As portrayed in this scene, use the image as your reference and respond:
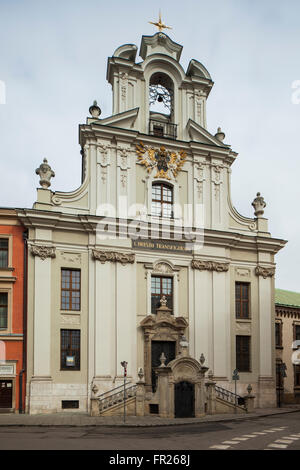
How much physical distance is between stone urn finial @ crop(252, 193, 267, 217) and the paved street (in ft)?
53.9

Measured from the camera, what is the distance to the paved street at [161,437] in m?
18.6

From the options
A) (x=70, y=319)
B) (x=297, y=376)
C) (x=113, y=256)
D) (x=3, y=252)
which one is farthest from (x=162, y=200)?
(x=297, y=376)

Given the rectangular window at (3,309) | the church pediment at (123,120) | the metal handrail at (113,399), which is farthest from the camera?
the church pediment at (123,120)

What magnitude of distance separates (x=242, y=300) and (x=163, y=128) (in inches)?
530

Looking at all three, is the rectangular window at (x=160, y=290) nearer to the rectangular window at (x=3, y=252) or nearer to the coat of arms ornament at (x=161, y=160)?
the coat of arms ornament at (x=161, y=160)

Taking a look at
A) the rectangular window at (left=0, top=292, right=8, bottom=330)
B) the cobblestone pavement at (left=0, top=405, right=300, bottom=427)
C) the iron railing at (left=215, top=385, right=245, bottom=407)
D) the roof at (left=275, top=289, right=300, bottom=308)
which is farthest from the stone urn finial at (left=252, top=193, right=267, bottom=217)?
the rectangular window at (left=0, top=292, right=8, bottom=330)

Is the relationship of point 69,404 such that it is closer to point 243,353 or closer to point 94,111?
point 243,353

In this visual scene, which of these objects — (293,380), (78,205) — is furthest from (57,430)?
(293,380)

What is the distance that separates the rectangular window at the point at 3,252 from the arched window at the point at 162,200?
32.4 feet

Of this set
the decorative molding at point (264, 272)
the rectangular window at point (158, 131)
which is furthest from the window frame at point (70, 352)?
the rectangular window at point (158, 131)

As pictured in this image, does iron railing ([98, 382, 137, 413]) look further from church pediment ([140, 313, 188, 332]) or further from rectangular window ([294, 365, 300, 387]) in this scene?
rectangular window ([294, 365, 300, 387])

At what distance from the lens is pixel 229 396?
3422 centimetres
